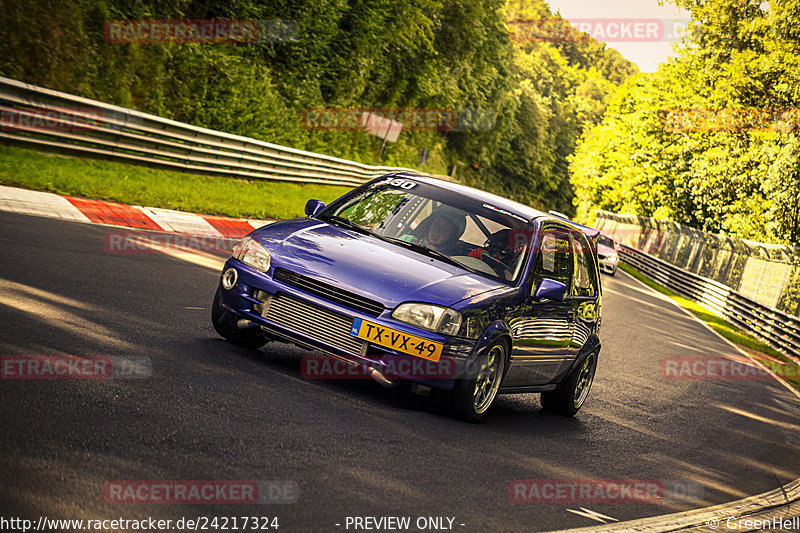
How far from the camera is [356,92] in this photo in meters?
40.3

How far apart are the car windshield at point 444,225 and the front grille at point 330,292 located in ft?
3.41

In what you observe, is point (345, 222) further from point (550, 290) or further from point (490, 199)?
point (550, 290)

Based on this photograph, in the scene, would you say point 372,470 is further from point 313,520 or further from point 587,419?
point 587,419

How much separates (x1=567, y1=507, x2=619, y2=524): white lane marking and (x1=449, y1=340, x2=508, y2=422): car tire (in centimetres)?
139

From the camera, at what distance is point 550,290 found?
749cm

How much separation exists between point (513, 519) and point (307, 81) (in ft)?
102

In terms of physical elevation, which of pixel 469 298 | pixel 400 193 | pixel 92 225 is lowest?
pixel 92 225

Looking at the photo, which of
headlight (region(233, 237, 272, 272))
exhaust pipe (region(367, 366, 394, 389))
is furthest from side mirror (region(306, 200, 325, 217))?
exhaust pipe (region(367, 366, 394, 389))

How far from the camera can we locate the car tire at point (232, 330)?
720 cm

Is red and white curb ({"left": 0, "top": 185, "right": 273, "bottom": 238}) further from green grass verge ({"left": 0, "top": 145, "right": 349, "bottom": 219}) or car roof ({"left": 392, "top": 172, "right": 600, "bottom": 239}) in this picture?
car roof ({"left": 392, "top": 172, "right": 600, "bottom": 239})

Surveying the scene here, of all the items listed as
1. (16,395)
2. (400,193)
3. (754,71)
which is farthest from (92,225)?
(754,71)

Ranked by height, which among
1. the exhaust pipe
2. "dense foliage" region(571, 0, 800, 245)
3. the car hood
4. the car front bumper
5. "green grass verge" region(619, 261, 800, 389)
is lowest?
"green grass verge" region(619, 261, 800, 389)

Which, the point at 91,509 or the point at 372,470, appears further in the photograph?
the point at 372,470

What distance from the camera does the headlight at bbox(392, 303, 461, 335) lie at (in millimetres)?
6504
